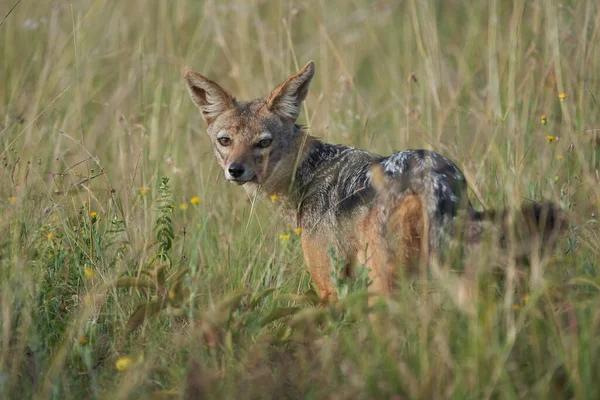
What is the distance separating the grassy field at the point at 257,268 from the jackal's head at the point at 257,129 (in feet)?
1.14

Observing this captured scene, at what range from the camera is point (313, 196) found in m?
5.30

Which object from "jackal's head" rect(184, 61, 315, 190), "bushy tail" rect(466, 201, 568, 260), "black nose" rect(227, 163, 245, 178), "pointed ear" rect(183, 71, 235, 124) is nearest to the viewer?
"bushy tail" rect(466, 201, 568, 260)

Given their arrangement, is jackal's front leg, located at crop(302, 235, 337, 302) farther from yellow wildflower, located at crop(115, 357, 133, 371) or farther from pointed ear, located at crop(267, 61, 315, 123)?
yellow wildflower, located at crop(115, 357, 133, 371)

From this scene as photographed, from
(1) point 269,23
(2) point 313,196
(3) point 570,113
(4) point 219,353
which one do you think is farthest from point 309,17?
(4) point 219,353

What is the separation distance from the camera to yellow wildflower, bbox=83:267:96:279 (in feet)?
14.0

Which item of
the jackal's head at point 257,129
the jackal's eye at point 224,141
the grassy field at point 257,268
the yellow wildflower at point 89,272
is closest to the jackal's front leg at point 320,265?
the grassy field at point 257,268

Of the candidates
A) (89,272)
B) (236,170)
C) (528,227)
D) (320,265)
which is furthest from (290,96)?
(528,227)

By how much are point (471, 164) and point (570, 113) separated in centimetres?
98

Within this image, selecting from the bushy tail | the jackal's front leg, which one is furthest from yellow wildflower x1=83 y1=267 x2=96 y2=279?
the bushy tail

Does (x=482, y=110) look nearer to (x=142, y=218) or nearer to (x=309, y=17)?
(x=142, y=218)

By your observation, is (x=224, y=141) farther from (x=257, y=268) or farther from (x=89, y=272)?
(x=89, y=272)

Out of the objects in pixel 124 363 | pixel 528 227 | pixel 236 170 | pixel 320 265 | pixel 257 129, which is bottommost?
pixel 320 265

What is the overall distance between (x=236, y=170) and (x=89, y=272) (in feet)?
4.44

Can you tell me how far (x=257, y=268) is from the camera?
4.80 meters
